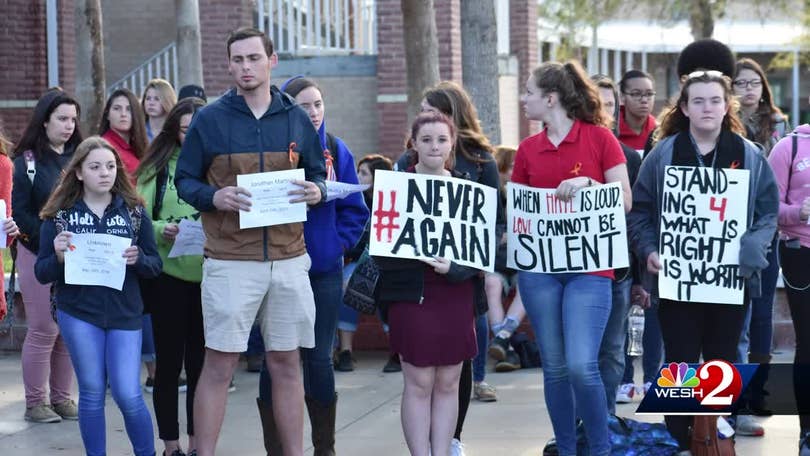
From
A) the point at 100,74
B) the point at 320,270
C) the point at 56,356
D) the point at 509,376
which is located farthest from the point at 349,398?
the point at 100,74

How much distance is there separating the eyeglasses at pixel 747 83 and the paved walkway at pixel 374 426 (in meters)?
2.01

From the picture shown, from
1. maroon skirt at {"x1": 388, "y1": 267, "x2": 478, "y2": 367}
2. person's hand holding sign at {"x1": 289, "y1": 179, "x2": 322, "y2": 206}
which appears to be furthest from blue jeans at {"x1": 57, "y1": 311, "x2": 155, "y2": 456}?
maroon skirt at {"x1": 388, "y1": 267, "x2": 478, "y2": 367}

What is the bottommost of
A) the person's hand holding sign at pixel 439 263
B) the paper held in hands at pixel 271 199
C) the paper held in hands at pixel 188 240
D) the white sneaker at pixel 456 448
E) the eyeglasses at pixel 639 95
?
the white sneaker at pixel 456 448

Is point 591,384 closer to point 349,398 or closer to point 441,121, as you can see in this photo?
point 441,121

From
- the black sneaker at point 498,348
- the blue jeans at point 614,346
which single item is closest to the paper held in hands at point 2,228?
the blue jeans at point 614,346

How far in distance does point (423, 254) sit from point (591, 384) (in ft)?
3.31

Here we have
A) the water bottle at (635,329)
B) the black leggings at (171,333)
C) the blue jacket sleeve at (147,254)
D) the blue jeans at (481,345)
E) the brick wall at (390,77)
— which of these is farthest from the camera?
the brick wall at (390,77)

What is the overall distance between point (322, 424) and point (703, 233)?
7.07ft

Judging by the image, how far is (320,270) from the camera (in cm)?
662

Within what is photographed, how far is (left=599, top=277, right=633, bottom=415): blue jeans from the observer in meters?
7.28

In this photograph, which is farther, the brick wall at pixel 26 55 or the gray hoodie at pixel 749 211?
the brick wall at pixel 26 55

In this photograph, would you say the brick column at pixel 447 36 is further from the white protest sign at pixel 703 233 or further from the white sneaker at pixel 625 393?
the white protest sign at pixel 703 233

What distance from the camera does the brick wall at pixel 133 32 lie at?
20.7 meters

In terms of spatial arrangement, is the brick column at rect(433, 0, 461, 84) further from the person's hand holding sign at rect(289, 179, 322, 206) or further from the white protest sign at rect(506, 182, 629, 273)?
the person's hand holding sign at rect(289, 179, 322, 206)
